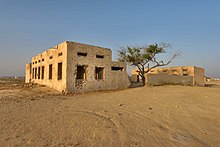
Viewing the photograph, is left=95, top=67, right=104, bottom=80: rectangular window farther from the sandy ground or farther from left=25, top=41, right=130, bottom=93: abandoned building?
the sandy ground

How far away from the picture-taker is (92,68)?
12.7m

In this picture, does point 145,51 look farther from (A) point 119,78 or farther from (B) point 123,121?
(B) point 123,121

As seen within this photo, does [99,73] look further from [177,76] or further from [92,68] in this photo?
[177,76]

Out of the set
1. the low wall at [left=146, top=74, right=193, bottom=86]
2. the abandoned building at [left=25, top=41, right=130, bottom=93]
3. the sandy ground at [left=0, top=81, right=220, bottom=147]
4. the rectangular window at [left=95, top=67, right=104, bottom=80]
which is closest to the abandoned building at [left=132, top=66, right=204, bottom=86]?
the low wall at [left=146, top=74, right=193, bottom=86]

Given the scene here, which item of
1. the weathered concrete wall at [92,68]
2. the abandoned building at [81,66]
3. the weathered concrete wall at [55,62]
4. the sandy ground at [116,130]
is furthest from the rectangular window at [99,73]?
the sandy ground at [116,130]

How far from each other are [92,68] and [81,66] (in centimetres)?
109

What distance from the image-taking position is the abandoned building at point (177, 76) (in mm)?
14820

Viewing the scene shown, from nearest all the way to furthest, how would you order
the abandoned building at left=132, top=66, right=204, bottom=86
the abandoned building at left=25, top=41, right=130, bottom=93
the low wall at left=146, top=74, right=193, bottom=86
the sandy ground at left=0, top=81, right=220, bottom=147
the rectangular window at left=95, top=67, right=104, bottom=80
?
the sandy ground at left=0, top=81, right=220, bottom=147
the abandoned building at left=25, top=41, right=130, bottom=93
the rectangular window at left=95, top=67, right=104, bottom=80
the low wall at left=146, top=74, right=193, bottom=86
the abandoned building at left=132, top=66, right=204, bottom=86

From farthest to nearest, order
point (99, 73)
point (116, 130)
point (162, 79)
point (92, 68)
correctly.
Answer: point (162, 79)
point (99, 73)
point (92, 68)
point (116, 130)

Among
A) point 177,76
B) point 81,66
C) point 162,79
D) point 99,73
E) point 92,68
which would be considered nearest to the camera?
point 92,68

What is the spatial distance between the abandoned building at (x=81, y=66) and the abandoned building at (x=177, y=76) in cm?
298

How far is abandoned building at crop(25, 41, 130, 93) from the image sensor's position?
1120cm

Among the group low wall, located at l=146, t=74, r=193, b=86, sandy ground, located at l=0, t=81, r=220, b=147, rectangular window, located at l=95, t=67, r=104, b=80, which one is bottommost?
sandy ground, located at l=0, t=81, r=220, b=147

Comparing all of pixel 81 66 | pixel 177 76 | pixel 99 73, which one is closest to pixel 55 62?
pixel 81 66
